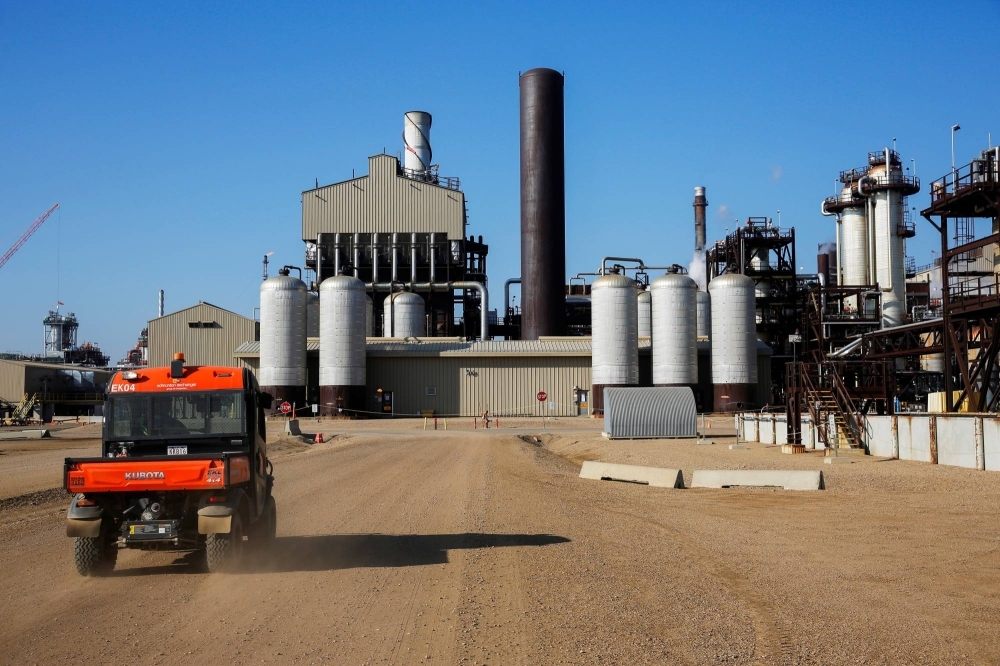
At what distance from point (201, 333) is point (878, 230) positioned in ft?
176

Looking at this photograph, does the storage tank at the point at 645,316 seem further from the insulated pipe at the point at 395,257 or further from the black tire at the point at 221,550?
the black tire at the point at 221,550

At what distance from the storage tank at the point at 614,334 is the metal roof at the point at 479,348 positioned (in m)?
3.11

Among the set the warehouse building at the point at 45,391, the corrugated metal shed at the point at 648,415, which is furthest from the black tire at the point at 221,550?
the warehouse building at the point at 45,391

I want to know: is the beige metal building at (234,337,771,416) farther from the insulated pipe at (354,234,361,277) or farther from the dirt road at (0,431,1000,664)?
the dirt road at (0,431,1000,664)

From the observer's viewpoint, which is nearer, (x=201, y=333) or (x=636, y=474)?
(x=636, y=474)

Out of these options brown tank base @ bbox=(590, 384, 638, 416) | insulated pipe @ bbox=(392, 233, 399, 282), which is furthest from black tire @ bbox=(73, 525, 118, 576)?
insulated pipe @ bbox=(392, 233, 399, 282)

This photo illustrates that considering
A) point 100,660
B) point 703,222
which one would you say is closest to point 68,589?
point 100,660

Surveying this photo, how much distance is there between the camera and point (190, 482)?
11.3 meters

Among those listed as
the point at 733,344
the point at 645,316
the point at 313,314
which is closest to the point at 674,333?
the point at 733,344

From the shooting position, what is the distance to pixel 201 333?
244 ft

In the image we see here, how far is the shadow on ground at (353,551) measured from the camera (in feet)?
41.1

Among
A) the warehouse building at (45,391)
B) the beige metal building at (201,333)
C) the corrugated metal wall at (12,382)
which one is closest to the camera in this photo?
the beige metal building at (201,333)

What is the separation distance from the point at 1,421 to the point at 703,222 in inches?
2460

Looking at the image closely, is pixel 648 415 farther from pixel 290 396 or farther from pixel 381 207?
pixel 381 207
